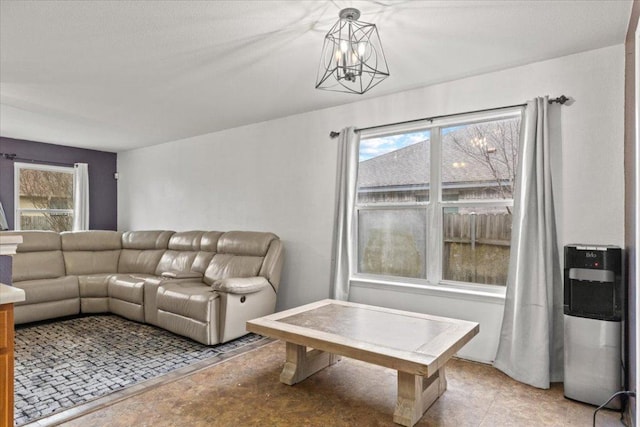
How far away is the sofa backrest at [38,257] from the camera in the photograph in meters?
4.39

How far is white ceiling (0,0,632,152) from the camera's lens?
7.05ft

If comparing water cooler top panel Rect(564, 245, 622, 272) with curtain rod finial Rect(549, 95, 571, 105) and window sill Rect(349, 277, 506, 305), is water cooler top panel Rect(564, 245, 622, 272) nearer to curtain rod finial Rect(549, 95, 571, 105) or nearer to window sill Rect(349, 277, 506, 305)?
window sill Rect(349, 277, 506, 305)

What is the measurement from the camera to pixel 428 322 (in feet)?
8.65

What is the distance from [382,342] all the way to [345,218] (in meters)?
1.69

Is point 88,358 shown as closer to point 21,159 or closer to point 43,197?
point 43,197

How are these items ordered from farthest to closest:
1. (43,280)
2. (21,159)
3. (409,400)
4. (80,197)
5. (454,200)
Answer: (80,197) < (21,159) < (43,280) < (454,200) < (409,400)

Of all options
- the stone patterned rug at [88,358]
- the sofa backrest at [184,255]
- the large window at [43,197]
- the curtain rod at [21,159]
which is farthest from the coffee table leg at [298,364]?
the curtain rod at [21,159]

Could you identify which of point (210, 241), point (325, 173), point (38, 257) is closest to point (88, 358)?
point (210, 241)

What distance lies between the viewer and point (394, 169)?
12.1 feet

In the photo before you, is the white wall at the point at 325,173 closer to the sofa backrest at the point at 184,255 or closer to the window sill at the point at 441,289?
the window sill at the point at 441,289

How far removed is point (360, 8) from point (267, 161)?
2.64 m

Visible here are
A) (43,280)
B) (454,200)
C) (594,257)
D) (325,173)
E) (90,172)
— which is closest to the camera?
(594,257)

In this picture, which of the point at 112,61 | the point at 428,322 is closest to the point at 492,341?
the point at 428,322

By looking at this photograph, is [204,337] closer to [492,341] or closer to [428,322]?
[428,322]
